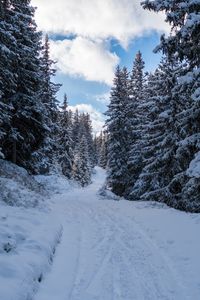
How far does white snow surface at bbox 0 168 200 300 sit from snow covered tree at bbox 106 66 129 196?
1943 cm

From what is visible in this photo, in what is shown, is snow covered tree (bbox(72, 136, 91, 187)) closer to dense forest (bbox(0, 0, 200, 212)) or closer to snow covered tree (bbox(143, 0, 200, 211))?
dense forest (bbox(0, 0, 200, 212))

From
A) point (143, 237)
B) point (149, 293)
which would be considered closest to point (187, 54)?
point (143, 237)

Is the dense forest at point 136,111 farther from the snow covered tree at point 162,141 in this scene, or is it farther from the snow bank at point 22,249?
the snow bank at point 22,249

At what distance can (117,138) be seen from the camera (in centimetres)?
3309

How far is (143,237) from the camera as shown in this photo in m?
10.4

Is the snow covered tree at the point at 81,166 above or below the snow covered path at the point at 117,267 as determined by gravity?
above

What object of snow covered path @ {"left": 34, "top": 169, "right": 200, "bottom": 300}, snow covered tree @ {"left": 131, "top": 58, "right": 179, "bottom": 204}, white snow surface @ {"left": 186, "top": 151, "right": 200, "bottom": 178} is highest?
snow covered tree @ {"left": 131, "top": 58, "right": 179, "bottom": 204}

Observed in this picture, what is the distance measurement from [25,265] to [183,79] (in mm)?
8149

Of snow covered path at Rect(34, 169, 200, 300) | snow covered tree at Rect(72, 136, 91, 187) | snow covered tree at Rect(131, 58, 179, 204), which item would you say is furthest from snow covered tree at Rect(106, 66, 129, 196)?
snow covered tree at Rect(72, 136, 91, 187)

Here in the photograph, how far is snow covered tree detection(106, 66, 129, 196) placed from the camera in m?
31.9

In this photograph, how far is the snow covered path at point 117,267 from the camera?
235 inches

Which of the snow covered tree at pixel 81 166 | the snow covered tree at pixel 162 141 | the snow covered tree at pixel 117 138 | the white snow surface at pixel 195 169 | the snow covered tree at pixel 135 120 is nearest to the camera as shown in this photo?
the white snow surface at pixel 195 169

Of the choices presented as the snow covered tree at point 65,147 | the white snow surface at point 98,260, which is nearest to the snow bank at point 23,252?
the white snow surface at point 98,260

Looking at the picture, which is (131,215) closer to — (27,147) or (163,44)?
(163,44)
